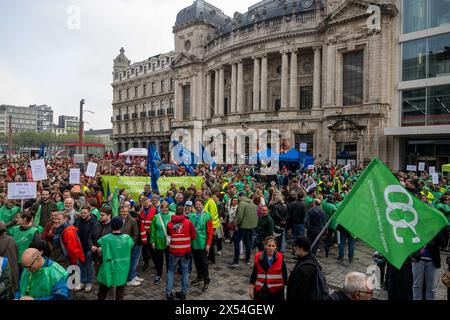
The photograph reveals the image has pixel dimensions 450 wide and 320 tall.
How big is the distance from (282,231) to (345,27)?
2752 cm

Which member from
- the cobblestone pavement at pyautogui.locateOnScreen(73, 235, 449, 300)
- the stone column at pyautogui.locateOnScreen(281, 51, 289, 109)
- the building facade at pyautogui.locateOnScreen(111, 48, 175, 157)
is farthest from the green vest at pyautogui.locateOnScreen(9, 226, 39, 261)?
the building facade at pyautogui.locateOnScreen(111, 48, 175, 157)

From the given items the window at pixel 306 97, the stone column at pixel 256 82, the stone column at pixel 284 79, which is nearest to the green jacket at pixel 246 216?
the stone column at pixel 284 79

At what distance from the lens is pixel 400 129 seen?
2586 cm

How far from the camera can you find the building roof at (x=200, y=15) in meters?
45.1

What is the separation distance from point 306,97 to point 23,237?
33450mm

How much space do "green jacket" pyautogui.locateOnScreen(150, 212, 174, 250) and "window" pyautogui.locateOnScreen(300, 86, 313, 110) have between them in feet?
100

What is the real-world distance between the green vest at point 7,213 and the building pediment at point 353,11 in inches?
1215

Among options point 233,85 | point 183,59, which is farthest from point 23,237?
point 183,59

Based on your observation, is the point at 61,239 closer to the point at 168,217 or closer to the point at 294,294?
the point at 168,217

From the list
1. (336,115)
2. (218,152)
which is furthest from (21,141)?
(336,115)

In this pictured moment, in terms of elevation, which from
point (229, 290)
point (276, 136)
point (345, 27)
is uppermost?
point (345, 27)

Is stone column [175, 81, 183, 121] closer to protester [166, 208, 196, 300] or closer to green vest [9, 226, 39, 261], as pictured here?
protester [166, 208, 196, 300]

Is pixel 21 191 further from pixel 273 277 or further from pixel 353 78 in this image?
pixel 353 78

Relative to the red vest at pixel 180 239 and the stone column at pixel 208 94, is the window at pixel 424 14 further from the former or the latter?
the red vest at pixel 180 239
